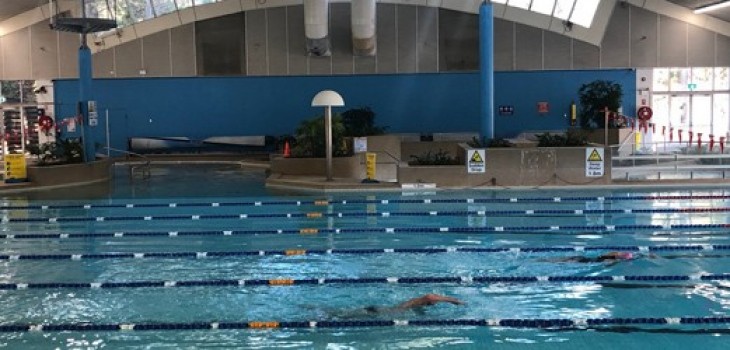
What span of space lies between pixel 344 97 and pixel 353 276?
1953cm

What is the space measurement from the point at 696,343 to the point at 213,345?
148 inches

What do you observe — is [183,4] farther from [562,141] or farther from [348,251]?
[348,251]

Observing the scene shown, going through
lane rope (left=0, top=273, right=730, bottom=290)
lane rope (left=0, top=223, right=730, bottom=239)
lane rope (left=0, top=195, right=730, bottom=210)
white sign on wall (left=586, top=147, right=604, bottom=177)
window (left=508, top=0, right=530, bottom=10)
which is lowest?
lane rope (left=0, top=273, right=730, bottom=290)

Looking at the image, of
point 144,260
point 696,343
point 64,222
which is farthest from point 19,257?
point 696,343

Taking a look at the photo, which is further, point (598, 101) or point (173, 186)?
point (598, 101)

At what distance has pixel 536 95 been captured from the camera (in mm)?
27062

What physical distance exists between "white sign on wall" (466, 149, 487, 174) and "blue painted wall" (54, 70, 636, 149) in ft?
36.5

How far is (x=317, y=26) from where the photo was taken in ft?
79.1

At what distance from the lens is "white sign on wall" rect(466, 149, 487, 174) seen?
16234 mm

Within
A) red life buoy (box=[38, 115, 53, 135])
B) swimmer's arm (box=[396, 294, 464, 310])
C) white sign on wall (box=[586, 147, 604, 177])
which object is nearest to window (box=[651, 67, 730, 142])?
white sign on wall (box=[586, 147, 604, 177])

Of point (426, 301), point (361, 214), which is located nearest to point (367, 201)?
point (361, 214)

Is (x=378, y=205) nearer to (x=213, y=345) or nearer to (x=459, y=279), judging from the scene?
(x=459, y=279)

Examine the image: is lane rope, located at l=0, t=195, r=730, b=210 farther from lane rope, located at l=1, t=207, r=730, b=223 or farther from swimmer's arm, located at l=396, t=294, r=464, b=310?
swimmer's arm, located at l=396, t=294, r=464, b=310

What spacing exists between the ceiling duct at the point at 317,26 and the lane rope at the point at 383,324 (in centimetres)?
1820
